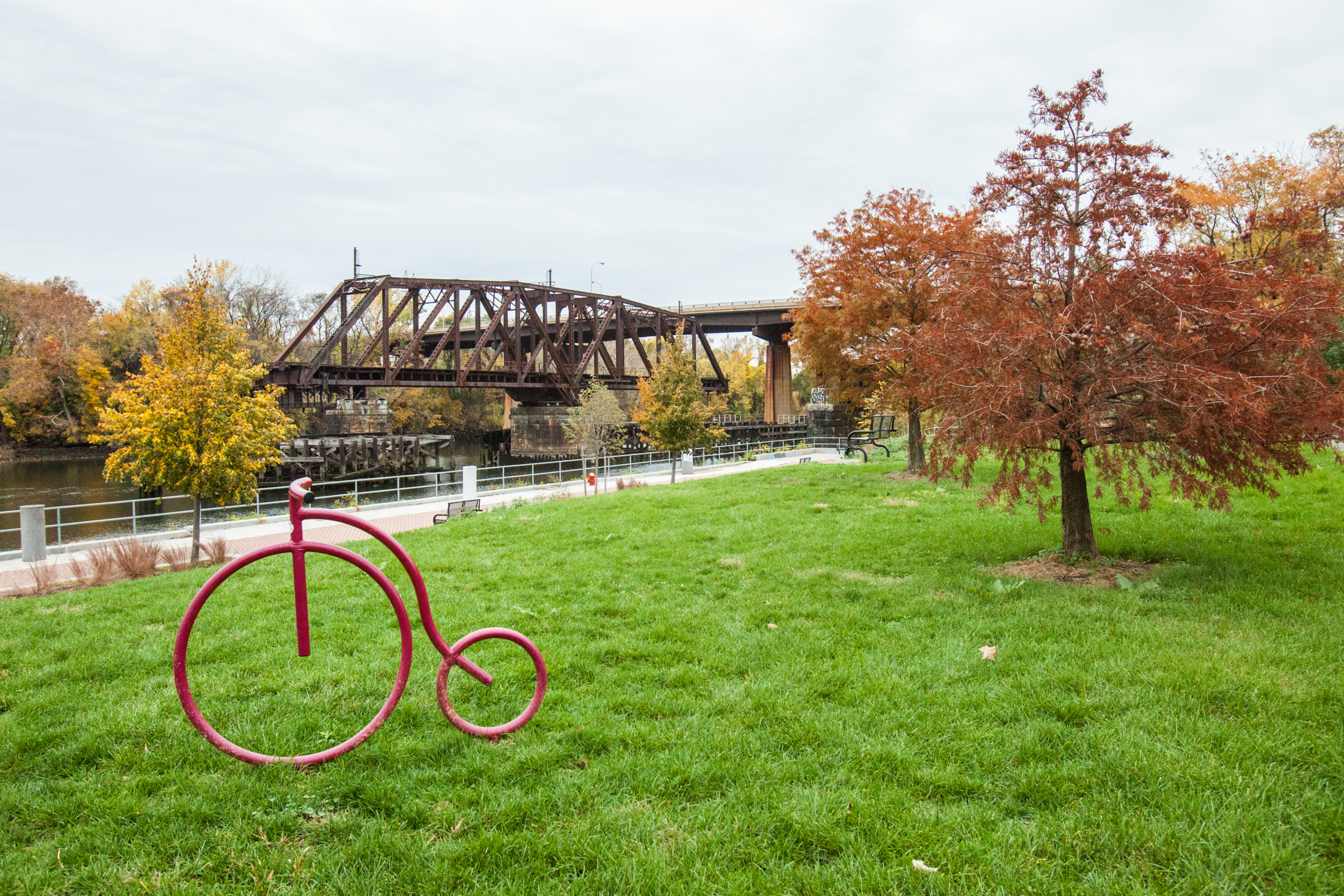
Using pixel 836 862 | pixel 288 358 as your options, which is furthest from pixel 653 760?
pixel 288 358

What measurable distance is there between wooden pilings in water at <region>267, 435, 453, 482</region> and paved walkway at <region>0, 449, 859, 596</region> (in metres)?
28.0

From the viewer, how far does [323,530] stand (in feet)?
54.6

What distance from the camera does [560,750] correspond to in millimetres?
4285

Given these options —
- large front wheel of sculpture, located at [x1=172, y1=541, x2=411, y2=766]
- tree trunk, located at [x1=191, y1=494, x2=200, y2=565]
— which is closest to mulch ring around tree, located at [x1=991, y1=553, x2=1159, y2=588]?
large front wheel of sculpture, located at [x1=172, y1=541, x2=411, y2=766]

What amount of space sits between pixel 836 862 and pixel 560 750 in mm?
1684

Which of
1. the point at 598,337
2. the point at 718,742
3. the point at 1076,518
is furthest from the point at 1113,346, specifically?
the point at 598,337

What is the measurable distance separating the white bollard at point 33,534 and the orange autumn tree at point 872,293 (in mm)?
17425

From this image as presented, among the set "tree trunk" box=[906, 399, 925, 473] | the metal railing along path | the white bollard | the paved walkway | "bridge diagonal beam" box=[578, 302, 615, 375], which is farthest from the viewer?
"bridge diagonal beam" box=[578, 302, 615, 375]

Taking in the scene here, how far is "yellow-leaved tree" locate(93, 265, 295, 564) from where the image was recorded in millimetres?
13094

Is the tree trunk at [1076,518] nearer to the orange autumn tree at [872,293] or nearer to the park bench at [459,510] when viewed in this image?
the orange autumn tree at [872,293]

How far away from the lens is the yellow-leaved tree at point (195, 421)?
43.0 feet

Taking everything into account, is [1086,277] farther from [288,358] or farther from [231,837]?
[288,358]

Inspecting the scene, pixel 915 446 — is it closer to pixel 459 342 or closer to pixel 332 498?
pixel 332 498

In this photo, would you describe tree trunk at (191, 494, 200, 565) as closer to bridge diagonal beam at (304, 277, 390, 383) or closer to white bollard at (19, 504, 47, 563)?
white bollard at (19, 504, 47, 563)
